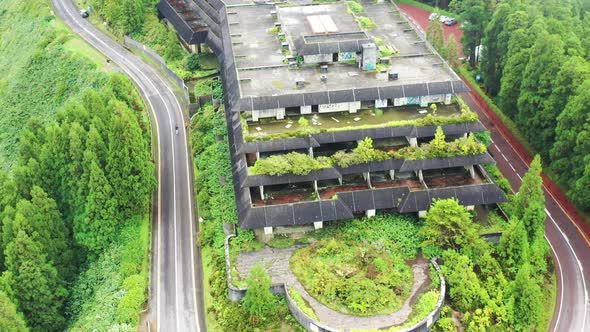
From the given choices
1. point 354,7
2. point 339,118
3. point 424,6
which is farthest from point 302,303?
point 424,6

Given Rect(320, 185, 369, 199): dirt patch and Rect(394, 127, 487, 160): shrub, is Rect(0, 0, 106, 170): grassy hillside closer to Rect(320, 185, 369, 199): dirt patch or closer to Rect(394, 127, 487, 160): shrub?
Rect(320, 185, 369, 199): dirt patch

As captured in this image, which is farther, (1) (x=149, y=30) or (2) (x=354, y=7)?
(1) (x=149, y=30)

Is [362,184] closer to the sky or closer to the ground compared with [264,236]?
closer to the sky

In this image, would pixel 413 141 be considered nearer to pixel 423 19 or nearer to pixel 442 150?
pixel 442 150

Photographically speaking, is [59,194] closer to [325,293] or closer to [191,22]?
[325,293]

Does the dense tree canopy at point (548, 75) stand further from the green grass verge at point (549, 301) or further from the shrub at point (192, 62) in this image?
the shrub at point (192, 62)

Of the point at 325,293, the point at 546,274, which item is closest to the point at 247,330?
the point at 325,293
